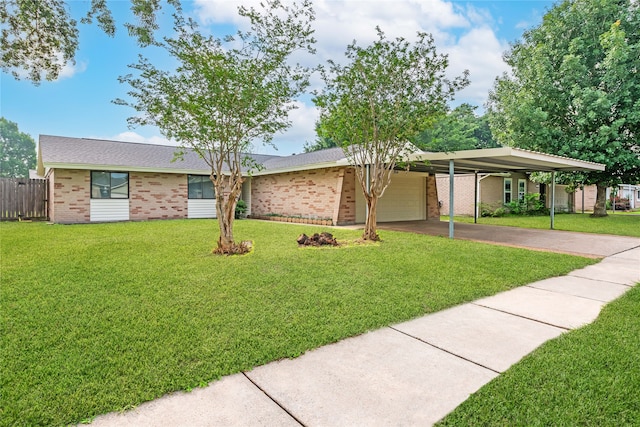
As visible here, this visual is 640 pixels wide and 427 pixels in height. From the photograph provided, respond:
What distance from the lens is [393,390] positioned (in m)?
2.46

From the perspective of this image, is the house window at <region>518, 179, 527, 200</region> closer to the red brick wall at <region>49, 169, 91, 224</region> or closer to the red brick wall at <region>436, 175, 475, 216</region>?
the red brick wall at <region>436, 175, 475, 216</region>

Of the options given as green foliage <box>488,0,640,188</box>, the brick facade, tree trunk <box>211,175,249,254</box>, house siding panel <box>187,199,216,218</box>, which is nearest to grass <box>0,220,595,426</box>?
tree trunk <box>211,175,249,254</box>

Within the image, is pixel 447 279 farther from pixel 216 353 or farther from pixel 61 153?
pixel 61 153

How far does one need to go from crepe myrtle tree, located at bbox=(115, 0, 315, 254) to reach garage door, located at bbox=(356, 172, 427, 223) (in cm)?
834

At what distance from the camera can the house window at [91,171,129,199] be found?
15.3 m

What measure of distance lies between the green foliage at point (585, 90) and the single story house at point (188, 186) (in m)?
4.23

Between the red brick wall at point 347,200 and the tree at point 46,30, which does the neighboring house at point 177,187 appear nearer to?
the red brick wall at point 347,200

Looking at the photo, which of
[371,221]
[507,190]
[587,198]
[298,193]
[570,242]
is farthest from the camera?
[587,198]

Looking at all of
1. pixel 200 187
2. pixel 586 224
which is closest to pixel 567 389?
pixel 586 224

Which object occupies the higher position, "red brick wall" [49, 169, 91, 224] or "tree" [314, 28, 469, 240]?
"tree" [314, 28, 469, 240]

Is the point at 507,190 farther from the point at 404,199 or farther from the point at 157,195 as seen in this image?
the point at 157,195

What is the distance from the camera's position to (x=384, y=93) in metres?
8.60

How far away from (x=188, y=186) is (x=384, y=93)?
12.4 m

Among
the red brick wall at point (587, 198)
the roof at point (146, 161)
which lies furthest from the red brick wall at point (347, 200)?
the red brick wall at point (587, 198)
